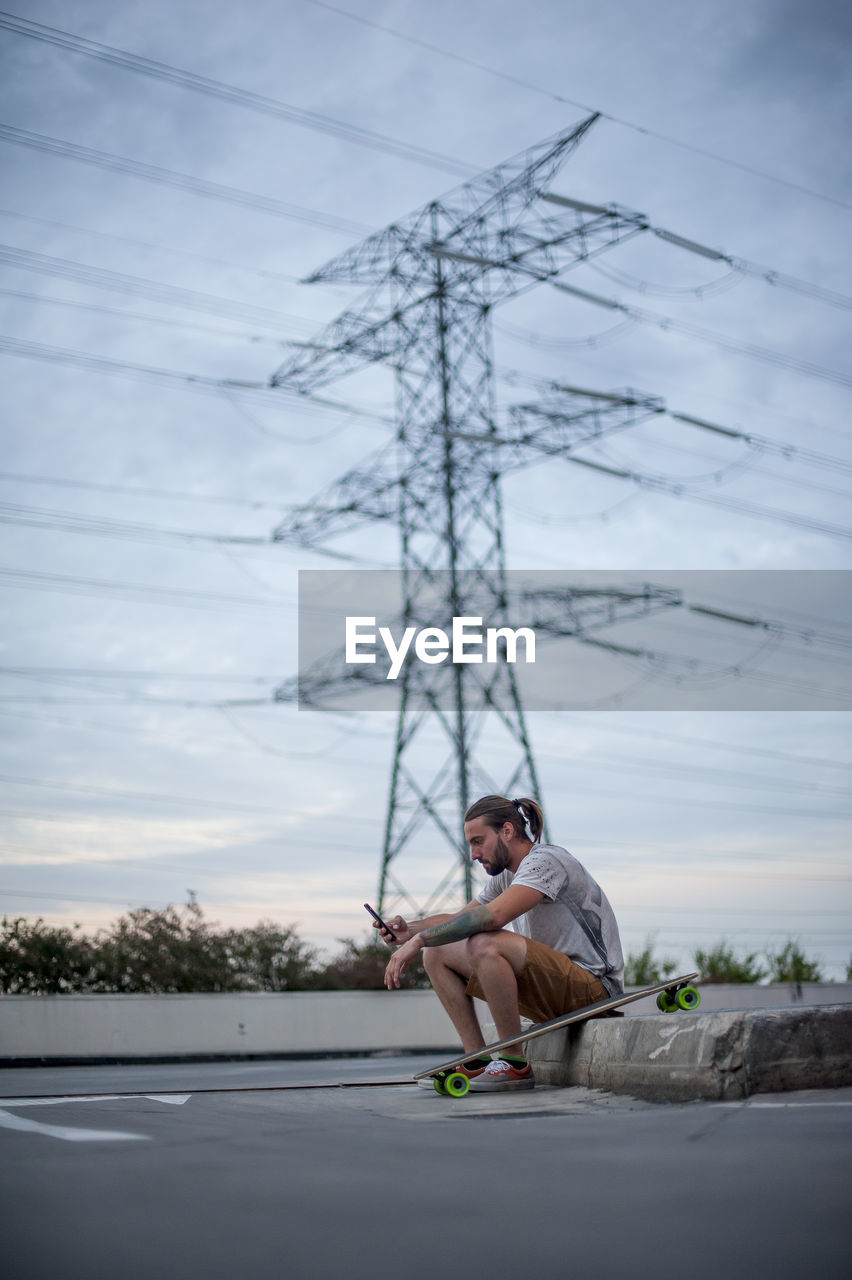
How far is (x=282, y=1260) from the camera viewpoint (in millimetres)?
2014

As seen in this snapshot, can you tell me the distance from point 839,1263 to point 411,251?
79.1 ft

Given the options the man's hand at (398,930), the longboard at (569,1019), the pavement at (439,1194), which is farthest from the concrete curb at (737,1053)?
the man's hand at (398,930)

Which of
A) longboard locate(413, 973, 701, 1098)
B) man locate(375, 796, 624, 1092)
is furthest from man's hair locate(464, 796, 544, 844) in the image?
longboard locate(413, 973, 701, 1098)

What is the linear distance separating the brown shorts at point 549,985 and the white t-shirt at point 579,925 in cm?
7

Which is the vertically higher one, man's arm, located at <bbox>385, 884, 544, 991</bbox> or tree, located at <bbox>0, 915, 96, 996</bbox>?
man's arm, located at <bbox>385, 884, 544, 991</bbox>

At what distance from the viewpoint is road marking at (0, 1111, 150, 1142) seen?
3307 mm

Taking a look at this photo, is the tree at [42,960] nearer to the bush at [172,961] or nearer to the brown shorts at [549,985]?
the bush at [172,961]

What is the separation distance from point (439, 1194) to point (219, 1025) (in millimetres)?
16380

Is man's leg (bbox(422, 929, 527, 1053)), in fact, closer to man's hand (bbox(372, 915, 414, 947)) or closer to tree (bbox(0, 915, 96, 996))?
man's hand (bbox(372, 915, 414, 947))

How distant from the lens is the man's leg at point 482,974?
185 inches

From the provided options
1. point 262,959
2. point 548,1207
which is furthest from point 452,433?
point 548,1207

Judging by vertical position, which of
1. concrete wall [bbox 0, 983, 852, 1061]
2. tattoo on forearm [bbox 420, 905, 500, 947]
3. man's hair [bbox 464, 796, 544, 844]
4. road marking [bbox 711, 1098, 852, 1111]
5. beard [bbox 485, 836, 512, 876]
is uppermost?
man's hair [bbox 464, 796, 544, 844]

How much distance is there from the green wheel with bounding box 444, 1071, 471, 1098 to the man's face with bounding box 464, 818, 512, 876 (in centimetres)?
82

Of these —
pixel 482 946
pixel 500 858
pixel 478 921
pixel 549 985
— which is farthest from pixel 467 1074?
pixel 500 858
